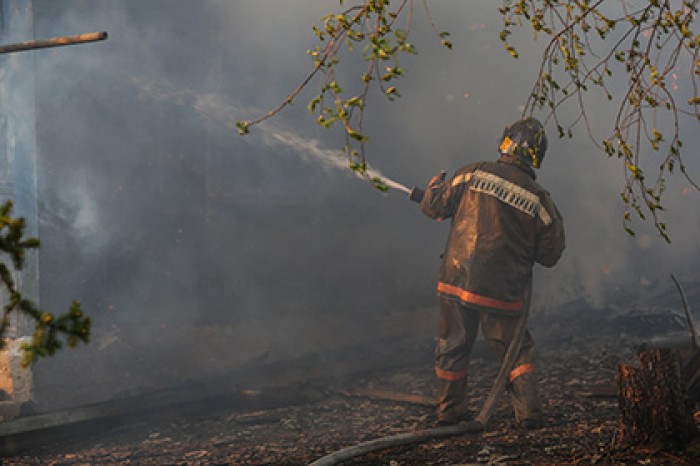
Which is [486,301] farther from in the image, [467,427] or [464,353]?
[467,427]

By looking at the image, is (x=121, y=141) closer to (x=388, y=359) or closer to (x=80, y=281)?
(x=80, y=281)

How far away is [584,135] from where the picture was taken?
14.1 metres

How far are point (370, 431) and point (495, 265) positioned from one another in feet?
5.44

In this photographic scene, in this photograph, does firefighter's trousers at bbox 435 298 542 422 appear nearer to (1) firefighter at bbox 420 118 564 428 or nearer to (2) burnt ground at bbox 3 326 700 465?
(1) firefighter at bbox 420 118 564 428

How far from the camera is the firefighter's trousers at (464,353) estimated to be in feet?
19.7

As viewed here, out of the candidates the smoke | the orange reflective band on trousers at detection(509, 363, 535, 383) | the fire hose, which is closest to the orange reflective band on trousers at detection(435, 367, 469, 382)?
the fire hose

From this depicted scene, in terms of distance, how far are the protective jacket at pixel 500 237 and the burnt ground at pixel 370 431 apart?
1.05 metres

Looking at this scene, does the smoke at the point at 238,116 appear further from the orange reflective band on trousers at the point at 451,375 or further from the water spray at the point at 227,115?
the orange reflective band on trousers at the point at 451,375

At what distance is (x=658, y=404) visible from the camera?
4.30 metres

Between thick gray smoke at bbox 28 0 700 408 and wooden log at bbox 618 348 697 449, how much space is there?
564cm

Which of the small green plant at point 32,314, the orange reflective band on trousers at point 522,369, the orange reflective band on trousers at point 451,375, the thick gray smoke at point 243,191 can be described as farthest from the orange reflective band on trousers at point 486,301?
the small green plant at point 32,314

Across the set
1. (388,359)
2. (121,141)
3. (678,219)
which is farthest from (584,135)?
(121,141)

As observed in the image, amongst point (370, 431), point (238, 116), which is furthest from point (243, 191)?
point (370, 431)

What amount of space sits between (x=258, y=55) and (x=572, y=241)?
5.82m
